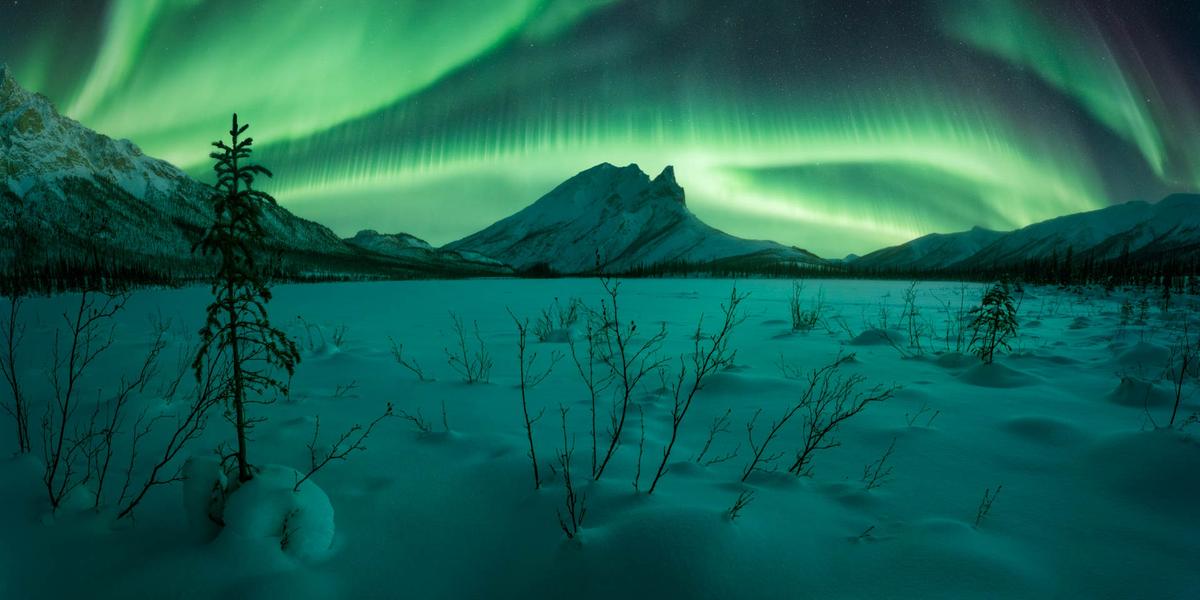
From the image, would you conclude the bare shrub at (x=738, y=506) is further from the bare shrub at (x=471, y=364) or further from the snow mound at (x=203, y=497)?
the bare shrub at (x=471, y=364)

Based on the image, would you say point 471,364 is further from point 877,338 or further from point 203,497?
point 877,338

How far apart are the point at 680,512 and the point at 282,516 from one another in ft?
6.57

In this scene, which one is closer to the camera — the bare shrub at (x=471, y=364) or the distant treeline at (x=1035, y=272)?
the bare shrub at (x=471, y=364)

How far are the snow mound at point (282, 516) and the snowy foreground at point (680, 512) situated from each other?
1 centimetres

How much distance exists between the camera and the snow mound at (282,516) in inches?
95.1

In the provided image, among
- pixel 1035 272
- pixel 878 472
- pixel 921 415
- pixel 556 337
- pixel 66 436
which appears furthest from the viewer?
pixel 1035 272

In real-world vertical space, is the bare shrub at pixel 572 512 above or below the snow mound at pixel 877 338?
below

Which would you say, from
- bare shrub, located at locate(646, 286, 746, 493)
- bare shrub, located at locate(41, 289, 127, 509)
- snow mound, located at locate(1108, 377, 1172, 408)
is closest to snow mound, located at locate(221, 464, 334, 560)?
bare shrub, located at locate(41, 289, 127, 509)

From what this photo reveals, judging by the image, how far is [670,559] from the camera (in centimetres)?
215

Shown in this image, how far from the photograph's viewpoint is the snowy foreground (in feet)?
7.18

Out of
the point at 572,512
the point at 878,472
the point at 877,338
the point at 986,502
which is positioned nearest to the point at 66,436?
the point at 572,512

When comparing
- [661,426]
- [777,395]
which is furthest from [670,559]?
[777,395]

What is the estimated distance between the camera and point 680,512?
95.8 inches

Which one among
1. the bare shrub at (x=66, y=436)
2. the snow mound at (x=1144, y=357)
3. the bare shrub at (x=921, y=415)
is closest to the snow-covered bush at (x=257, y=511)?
the bare shrub at (x=66, y=436)
